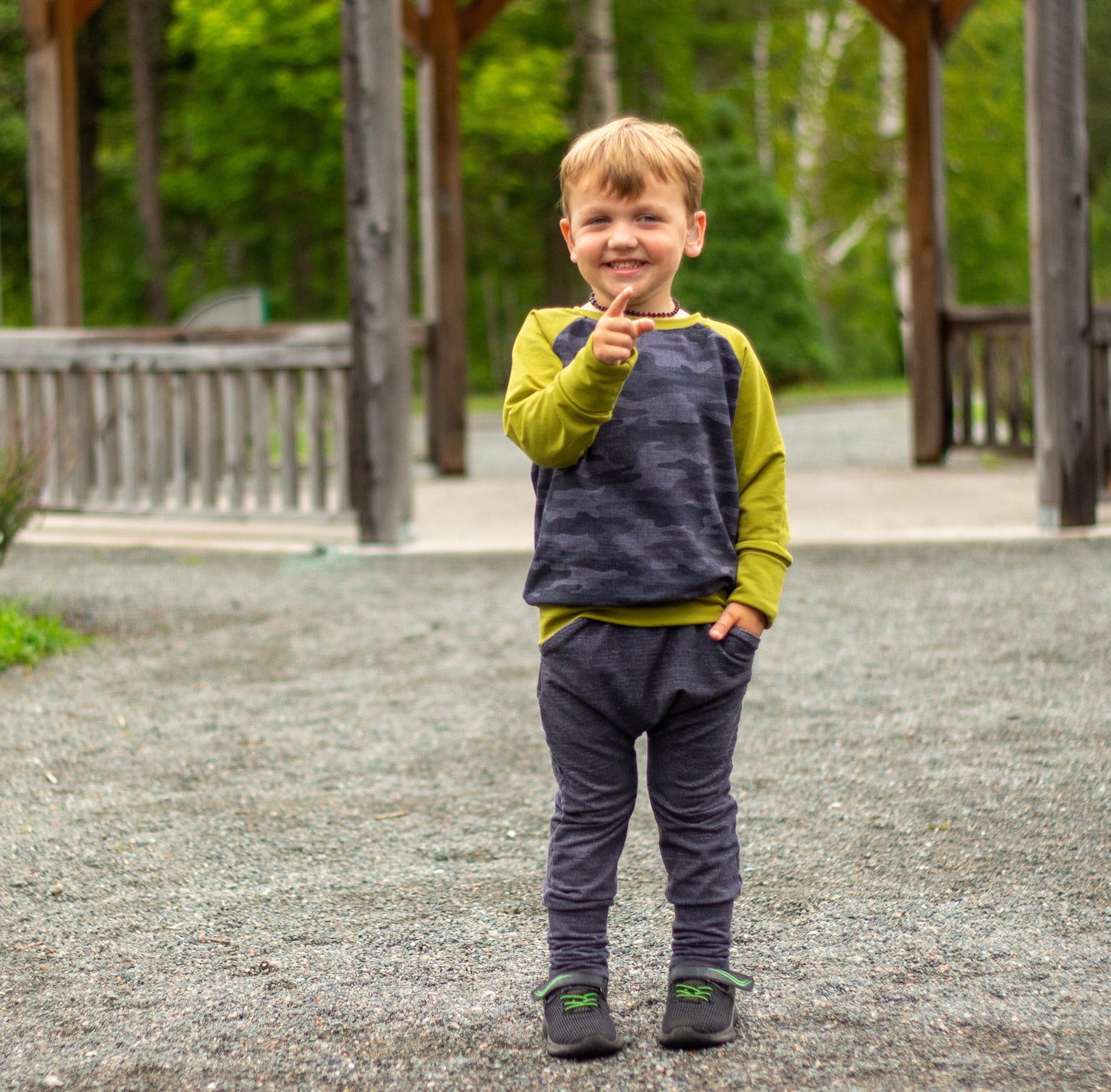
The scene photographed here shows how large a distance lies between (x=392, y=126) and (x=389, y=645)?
2809 millimetres

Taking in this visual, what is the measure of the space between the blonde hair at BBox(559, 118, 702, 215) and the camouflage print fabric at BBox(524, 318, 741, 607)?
0.22 metres

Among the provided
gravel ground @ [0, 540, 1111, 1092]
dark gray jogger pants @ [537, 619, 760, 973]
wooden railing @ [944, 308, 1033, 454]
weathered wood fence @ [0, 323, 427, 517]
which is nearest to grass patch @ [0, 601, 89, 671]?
gravel ground @ [0, 540, 1111, 1092]

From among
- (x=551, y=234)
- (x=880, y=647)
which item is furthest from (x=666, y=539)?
(x=551, y=234)

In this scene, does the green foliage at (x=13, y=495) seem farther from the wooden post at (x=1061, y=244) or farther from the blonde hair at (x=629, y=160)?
the wooden post at (x=1061, y=244)

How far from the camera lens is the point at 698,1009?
251 centimetres

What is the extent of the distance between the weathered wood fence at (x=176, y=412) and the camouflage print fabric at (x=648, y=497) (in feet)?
18.1

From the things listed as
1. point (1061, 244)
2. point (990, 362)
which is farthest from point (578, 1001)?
point (990, 362)

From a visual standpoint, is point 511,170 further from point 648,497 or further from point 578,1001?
point 578,1001

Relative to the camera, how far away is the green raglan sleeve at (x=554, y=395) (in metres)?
2.33

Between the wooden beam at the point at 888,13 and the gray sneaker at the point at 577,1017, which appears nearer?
the gray sneaker at the point at 577,1017

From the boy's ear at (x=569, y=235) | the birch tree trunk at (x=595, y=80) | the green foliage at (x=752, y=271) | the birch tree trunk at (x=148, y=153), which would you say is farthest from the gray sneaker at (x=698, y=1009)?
the birch tree trunk at (x=148, y=153)

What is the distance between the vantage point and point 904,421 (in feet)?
57.6

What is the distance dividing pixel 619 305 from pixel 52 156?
26.3 feet

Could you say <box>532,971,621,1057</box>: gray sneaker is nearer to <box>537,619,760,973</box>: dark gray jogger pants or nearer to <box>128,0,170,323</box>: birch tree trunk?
<box>537,619,760,973</box>: dark gray jogger pants
